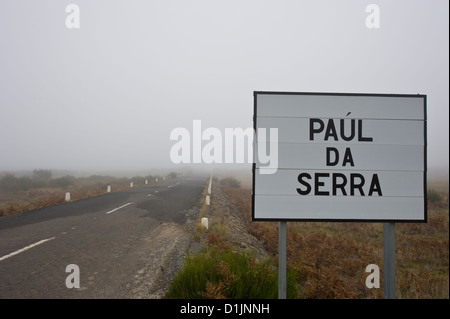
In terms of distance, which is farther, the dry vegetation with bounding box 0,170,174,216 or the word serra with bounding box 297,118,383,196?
the dry vegetation with bounding box 0,170,174,216

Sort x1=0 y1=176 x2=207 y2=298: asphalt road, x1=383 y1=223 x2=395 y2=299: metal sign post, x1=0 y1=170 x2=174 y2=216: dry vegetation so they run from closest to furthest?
1. x1=383 y1=223 x2=395 y2=299: metal sign post
2. x1=0 y1=176 x2=207 y2=298: asphalt road
3. x1=0 y1=170 x2=174 y2=216: dry vegetation

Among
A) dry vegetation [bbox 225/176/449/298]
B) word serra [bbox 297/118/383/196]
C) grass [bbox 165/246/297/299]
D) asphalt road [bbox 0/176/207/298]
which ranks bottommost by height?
dry vegetation [bbox 225/176/449/298]

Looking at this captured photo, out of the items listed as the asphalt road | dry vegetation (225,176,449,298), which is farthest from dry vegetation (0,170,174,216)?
dry vegetation (225,176,449,298)

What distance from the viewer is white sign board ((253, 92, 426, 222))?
11.2 feet

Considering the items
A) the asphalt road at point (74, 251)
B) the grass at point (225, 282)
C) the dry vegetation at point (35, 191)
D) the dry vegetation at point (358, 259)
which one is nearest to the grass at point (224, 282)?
the grass at point (225, 282)

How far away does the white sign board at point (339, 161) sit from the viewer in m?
3.42

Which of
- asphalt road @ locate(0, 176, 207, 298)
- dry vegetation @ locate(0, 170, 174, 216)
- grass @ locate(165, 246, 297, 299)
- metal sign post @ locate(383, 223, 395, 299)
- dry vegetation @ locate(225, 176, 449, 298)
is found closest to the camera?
grass @ locate(165, 246, 297, 299)

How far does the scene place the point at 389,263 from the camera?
3385 mm

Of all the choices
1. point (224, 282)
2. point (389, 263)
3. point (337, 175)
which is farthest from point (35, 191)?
point (389, 263)

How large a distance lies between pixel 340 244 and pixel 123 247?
22.8 ft

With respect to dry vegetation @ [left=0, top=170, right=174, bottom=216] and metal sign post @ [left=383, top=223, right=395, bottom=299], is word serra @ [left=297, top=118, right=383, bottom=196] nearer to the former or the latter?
metal sign post @ [left=383, top=223, right=395, bottom=299]

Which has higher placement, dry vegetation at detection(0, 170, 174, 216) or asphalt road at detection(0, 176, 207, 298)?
asphalt road at detection(0, 176, 207, 298)

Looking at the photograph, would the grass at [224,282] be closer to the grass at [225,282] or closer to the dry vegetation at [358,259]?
the grass at [225,282]

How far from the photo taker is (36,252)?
195 inches
